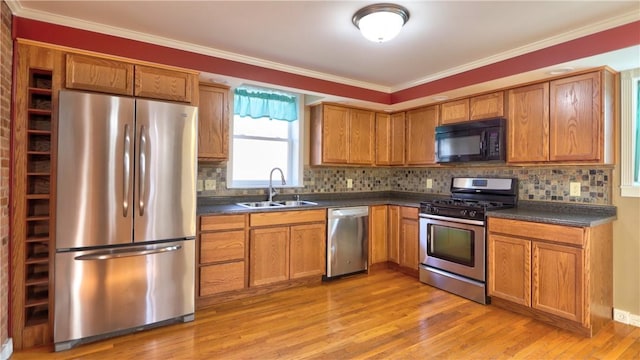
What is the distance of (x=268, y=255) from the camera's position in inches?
→ 130

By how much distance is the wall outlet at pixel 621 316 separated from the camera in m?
2.73

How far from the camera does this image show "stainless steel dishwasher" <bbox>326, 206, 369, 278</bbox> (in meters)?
3.71

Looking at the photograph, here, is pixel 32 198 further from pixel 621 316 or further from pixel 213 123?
pixel 621 316

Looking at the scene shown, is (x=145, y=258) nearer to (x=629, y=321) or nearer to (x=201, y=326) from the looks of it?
(x=201, y=326)

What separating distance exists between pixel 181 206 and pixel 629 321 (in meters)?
3.73

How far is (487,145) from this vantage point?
3342 mm


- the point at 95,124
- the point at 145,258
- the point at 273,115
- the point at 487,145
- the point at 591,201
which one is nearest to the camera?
the point at 95,124

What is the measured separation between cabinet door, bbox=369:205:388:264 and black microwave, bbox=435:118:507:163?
94cm

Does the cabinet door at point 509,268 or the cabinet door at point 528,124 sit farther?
the cabinet door at point 528,124

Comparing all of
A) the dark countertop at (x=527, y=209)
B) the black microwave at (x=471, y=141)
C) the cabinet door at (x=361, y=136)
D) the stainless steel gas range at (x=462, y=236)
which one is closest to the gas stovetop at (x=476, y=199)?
the stainless steel gas range at (x=462, y=236)

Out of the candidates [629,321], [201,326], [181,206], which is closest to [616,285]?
[629,321]

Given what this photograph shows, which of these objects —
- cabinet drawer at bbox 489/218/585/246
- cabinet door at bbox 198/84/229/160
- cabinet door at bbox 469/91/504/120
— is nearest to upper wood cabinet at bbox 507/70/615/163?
cabinet door at bbox 469/91/504/120

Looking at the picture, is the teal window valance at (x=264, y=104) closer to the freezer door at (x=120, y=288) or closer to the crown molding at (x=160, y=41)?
the crown molding at (x=160, y=41)

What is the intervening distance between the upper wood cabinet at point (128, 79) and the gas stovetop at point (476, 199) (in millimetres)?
2617
